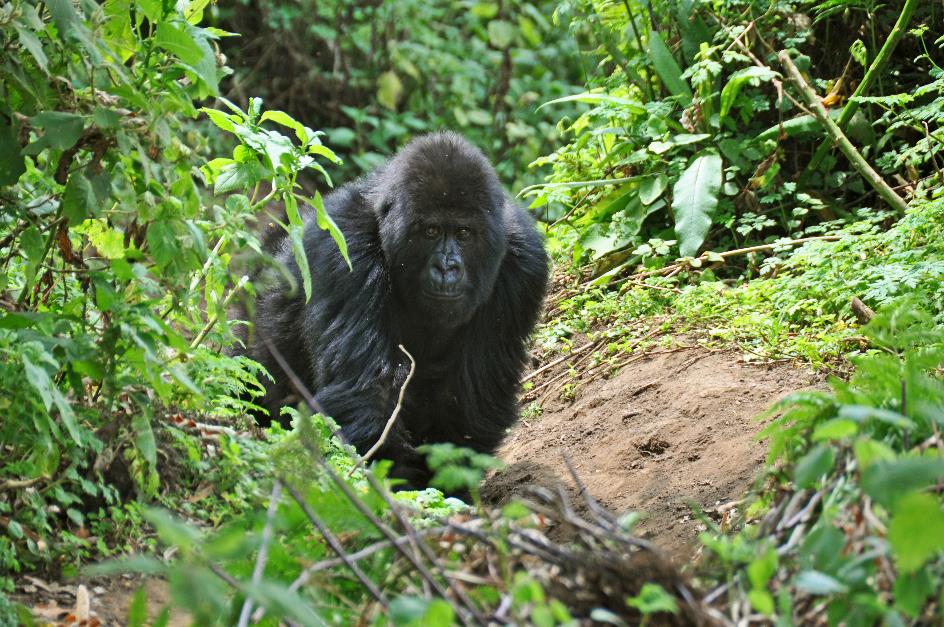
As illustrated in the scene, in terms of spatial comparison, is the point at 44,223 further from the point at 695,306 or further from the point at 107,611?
the point at 695,306

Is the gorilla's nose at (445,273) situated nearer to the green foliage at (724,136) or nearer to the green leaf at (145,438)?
the green foliage at (724,136)

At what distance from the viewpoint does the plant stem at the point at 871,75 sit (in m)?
5.45

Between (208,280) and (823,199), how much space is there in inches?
151

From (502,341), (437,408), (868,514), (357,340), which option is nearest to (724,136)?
(502,341)

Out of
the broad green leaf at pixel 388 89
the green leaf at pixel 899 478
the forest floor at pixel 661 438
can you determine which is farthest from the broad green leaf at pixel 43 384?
the broad green leaf at pixel 388 89

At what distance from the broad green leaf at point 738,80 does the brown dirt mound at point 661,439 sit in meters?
1.58

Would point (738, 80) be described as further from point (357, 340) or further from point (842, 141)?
point (357, 340)

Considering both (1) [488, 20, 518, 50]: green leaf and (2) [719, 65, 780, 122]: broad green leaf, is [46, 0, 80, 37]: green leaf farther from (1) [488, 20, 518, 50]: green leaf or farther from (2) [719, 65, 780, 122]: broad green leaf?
(1) [488, 20, 518, 50]: green leaf

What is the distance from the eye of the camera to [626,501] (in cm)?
404

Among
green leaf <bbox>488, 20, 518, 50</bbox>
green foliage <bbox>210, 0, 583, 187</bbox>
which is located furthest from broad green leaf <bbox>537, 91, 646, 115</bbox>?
green leaf <bbox>488, 20, 518, 50</bbox>

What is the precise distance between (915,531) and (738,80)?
4667mm

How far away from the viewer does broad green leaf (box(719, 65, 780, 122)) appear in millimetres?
5785

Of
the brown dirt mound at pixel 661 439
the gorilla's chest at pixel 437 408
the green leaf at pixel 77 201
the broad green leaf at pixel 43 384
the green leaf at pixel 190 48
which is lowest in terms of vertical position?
the brown dirt mound at pixel 661 439

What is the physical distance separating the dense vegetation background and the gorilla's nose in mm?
945
